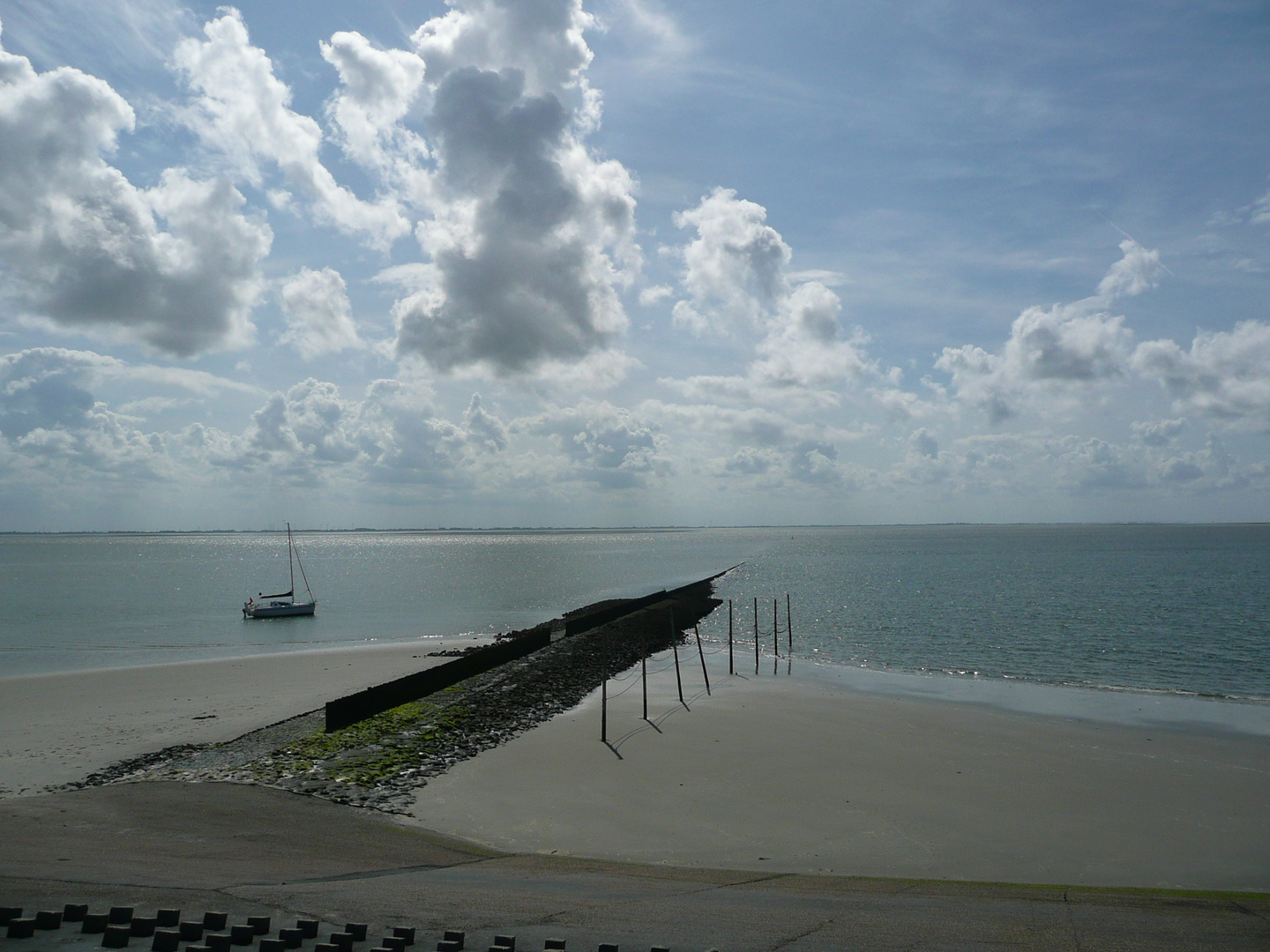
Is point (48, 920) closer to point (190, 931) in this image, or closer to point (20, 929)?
point (20, 929)

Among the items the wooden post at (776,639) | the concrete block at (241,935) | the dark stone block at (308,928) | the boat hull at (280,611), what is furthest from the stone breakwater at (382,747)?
the boat hull at (280,611)

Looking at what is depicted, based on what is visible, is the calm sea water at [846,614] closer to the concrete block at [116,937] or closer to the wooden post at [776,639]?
the wooden post at [776,639]

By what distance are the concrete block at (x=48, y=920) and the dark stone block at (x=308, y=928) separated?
217 cm

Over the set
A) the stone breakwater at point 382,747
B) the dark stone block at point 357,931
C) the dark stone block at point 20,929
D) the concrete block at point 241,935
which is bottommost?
the stone breakwater at point 382,747

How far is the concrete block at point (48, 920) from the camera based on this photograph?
728cm

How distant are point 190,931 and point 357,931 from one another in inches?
57.6

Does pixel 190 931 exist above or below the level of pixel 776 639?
above

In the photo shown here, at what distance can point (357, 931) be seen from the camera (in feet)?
24.8

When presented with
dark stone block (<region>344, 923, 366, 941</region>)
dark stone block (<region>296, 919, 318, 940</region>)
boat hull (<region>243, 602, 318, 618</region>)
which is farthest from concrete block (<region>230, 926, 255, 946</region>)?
boat hull (<region>243, 602, 318, 618</region>)

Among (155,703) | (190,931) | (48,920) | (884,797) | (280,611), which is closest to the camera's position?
(190,931)

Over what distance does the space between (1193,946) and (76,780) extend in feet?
74.6

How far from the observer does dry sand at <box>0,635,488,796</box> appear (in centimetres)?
2233

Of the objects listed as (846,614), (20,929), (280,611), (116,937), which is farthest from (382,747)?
(280,611)

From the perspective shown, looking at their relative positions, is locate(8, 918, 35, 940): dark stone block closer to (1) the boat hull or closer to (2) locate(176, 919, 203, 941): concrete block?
(2) locate(176, 919, 203, 941): concrete block
